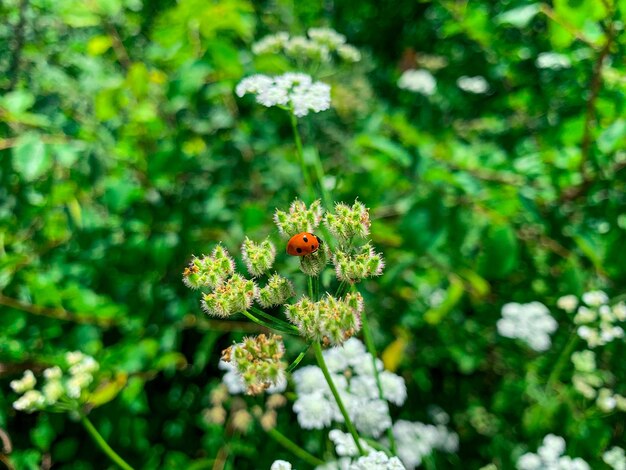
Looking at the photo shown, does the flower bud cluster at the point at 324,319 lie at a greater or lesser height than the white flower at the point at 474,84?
greater

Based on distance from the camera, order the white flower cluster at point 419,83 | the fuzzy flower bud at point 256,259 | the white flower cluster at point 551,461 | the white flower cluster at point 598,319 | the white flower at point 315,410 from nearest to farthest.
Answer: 1. the fuzzy flower bud at point 256,259
2. the white flower at point 315,410
3. the white flower cluster at point 551,461
4. the white flower cluster at point 598,319
5. the white flower cluster at point 419,83

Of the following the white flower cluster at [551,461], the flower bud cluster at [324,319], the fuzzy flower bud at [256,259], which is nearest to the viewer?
the flower bud cluster at [324,319]

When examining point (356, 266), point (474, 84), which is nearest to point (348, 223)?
point (356, 266)

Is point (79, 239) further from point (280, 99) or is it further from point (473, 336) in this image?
point (473, 336)

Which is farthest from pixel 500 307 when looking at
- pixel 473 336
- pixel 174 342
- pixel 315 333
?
pixel 315 333

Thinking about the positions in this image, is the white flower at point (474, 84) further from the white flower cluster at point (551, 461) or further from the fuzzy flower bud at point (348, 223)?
the fuzzy flower bud at point (348, 223)

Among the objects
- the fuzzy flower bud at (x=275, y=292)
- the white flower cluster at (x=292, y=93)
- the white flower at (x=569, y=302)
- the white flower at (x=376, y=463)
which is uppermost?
the white flower cluster at (x=292, y=93)

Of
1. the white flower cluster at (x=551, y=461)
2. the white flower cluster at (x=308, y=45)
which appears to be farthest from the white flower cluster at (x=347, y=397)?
the white flower cluster at (x=308, y=45)
